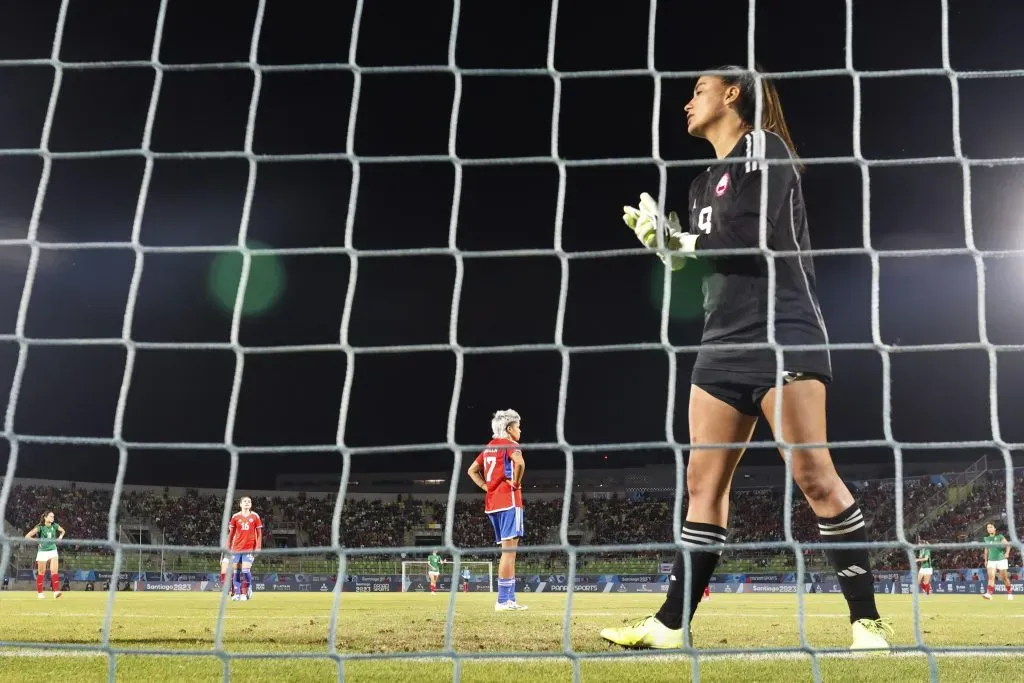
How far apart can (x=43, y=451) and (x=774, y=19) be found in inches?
999

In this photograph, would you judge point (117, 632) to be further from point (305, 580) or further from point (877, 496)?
point (877, 496)

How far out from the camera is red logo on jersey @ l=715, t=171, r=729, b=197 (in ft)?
10.6

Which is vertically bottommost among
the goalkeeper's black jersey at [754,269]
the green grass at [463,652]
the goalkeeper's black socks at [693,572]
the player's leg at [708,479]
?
the green grass at [463,652]

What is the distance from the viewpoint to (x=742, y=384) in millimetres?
3092

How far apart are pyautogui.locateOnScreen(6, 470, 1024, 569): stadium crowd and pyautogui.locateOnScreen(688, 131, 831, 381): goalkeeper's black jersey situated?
819 inches

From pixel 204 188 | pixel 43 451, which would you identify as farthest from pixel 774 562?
pixel 43 451

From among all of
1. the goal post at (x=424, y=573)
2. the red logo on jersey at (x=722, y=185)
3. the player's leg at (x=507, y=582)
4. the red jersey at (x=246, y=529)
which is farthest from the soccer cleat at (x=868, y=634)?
the goal post at (x=424, y=573)

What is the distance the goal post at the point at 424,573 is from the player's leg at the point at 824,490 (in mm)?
16337

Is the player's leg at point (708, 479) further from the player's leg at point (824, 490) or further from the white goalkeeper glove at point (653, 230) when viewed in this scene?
the white goalkeeper glove at point (653, 230)

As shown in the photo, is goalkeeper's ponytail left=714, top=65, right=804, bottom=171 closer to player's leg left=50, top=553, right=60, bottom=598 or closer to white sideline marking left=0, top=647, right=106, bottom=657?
white sideline marking left=0, top=647, right=106, bottom=657

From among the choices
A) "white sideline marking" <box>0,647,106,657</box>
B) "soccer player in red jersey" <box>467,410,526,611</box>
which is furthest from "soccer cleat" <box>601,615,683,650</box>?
"soccer player in red jersey" <box>467,410,526,611</box>

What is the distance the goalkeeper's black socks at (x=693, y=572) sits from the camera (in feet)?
10.3

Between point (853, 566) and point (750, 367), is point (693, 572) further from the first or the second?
point (750, 367)

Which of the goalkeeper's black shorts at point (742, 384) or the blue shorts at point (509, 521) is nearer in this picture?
the goalkeeper's black shorts at point (742, 384)
